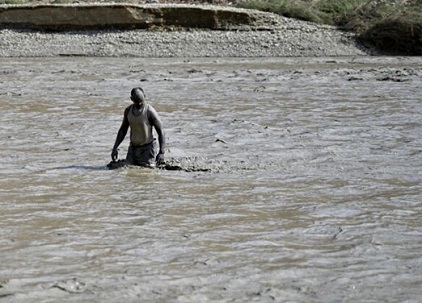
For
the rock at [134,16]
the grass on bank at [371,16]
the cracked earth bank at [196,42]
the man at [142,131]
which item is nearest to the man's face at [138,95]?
the man at [142,131]

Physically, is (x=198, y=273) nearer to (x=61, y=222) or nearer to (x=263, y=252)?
(x=263, y=252)

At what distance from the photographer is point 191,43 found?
100ft

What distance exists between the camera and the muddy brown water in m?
6.13

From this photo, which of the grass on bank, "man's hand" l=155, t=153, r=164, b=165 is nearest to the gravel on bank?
the grass on bank

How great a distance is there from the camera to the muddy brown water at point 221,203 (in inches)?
241

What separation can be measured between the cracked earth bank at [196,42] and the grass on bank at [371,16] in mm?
584

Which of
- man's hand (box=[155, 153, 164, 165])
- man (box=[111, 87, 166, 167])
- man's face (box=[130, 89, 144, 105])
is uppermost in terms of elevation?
man's face (box=[130, 89, 144, 105])

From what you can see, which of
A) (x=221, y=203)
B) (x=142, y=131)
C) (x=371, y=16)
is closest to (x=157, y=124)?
(x=142, y=131)

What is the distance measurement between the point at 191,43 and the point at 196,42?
172 mm

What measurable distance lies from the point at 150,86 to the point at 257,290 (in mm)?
15855

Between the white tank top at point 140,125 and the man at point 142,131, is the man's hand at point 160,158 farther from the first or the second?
the white tank top at point 140,125

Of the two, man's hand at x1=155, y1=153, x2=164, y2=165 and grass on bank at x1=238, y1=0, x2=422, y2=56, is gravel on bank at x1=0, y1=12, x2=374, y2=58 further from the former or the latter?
man's hand at x1=155, y1=153, x2=164, y2=165

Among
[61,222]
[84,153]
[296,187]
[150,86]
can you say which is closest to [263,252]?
[61,222]

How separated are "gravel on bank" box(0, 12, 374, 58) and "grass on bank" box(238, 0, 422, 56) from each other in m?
0.59
